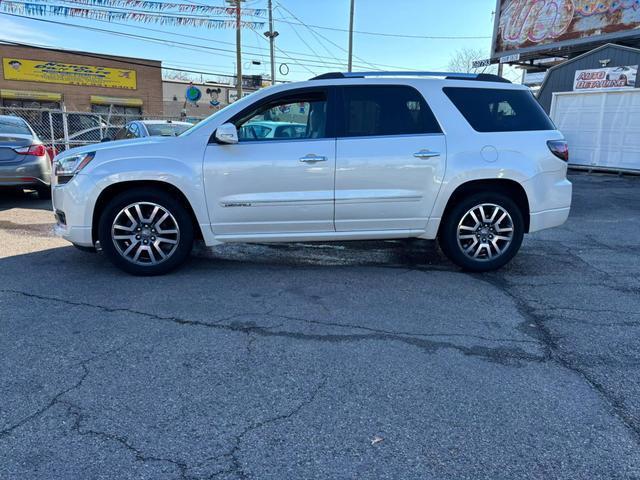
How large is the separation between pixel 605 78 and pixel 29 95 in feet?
104

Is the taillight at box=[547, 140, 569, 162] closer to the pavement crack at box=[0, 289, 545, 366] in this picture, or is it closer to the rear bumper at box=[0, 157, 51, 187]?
the pavement crack at box=[0, 289, 545, 366]

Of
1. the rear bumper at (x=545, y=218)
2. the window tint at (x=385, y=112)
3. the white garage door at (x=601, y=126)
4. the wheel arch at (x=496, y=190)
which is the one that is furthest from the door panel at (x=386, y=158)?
the white garage door at (x=601, y=126)

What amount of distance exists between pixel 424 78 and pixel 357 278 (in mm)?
2174

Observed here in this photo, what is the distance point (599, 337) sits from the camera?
3697 millimetres

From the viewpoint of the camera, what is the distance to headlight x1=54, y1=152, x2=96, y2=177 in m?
4.80

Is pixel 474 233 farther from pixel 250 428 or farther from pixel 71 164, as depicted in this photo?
pixel 71 164

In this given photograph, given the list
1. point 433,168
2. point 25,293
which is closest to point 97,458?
point 25,293

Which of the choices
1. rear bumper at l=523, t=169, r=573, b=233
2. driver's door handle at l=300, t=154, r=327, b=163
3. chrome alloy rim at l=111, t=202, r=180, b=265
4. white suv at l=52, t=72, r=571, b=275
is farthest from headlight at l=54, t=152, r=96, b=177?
rear bumper at l=523, t=169, r=573, b=233

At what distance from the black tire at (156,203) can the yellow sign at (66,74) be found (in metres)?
32.7

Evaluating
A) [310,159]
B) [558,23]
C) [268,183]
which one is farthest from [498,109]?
[558,23]

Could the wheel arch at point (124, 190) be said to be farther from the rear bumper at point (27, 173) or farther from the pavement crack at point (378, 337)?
the rear bumper at point (27, 173)

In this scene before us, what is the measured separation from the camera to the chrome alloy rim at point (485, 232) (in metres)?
5.16

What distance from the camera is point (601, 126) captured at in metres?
15.9

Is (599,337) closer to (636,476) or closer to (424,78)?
(636,476)
